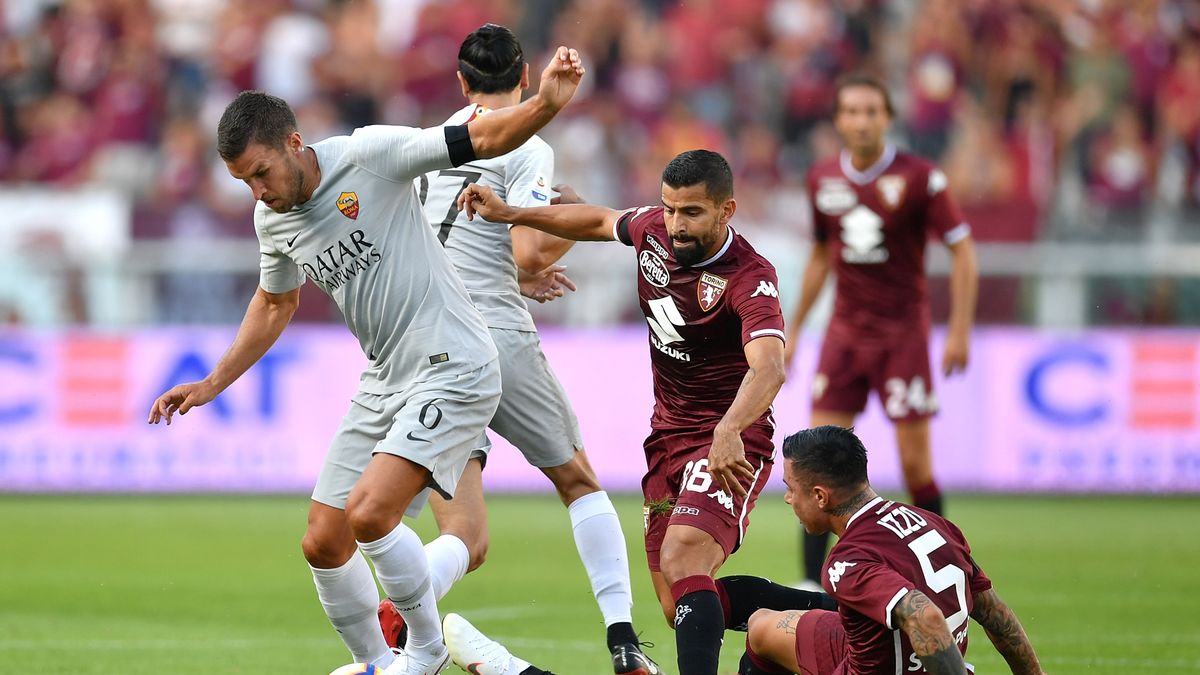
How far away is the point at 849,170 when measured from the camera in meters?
9.74

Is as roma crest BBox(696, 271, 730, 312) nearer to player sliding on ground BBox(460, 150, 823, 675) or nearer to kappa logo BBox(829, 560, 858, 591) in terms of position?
player sliding on ground BBox(460, 150, 823, 675)

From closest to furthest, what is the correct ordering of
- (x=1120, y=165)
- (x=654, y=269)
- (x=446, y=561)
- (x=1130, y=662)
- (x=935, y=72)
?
(x=654, y=269) < (x=446, y=561) < (x=1130, y=662) < (x=1120, y=165) < (x=935, y=72)

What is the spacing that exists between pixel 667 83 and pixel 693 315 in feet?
40.1

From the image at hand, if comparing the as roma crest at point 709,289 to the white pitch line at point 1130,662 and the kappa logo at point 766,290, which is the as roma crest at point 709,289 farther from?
the white pitch line at point 1130,662

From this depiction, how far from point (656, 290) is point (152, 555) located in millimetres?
6050

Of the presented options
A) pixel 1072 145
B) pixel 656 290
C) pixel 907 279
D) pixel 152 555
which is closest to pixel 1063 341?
pixel 1072 145

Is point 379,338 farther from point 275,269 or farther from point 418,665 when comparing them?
point 418,665

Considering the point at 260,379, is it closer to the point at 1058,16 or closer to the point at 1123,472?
the point at 1123,472

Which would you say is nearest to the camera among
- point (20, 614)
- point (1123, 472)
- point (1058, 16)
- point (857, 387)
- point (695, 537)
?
point (695, 537)

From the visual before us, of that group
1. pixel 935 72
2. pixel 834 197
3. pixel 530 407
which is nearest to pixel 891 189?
pixel 834 197

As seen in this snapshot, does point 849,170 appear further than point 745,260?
Yes

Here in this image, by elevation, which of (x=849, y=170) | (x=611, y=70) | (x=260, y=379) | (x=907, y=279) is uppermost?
(x=611, y=70)

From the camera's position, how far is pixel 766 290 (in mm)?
6098

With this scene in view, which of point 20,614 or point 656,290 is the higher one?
point 656,290
